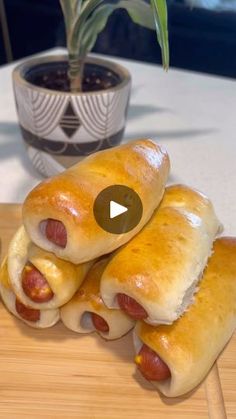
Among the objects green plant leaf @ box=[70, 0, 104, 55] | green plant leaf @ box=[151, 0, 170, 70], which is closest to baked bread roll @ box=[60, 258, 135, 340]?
green plant leaf @ box=[151, 0, 170, 70]

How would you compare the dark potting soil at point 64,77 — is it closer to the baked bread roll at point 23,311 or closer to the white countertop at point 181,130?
the white countertop at point 181,130

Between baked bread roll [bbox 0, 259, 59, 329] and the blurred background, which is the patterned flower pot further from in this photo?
the blurred background


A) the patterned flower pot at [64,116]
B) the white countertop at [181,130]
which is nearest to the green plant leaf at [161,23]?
the patterned flower pot at [64,116]

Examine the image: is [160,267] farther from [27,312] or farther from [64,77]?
[64,77]

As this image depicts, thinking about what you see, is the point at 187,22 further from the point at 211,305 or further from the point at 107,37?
the point at 211,305

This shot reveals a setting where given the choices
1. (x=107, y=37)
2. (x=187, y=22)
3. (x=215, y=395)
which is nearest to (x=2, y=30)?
(x=107, y=37)

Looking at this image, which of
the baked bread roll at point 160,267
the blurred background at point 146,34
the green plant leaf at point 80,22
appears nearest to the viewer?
the baked bread roll at point 160,267
